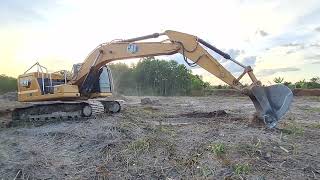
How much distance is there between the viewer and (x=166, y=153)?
25.5 ft

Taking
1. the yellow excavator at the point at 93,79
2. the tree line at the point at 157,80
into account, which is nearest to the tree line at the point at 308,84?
the tree line at the point at 157,80

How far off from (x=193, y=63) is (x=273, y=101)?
2.33 m

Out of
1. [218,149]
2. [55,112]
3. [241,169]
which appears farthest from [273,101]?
[55,112]

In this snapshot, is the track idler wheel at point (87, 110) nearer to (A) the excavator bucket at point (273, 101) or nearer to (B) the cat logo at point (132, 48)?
(B) the cat logo at point (132, 48)

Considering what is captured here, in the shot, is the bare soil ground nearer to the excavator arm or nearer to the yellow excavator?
the excavator arm

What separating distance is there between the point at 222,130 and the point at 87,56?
597 cm

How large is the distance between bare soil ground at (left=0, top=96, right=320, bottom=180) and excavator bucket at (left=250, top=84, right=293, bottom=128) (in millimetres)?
261

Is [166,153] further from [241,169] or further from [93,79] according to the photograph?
[93,79]

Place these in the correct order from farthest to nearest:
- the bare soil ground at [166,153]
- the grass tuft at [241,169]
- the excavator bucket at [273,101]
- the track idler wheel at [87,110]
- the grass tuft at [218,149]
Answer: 1. the track idler wheel at [87,110]
2. the excavator bucket at [273,101]
3. the grass tuft at [218,149]
4. the bare soil ground at [166,153]
5. the grass tuft at [241,169]

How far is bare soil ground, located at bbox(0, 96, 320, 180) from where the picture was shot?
22.5 feet

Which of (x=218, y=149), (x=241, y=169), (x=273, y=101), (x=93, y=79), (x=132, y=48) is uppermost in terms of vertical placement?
(x=132, y=48)

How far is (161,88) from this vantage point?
39.7m

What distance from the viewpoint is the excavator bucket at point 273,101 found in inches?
393

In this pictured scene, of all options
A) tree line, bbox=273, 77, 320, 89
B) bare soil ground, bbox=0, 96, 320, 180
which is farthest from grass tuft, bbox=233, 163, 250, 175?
tree line, bbox=273, 77, 320, 89
